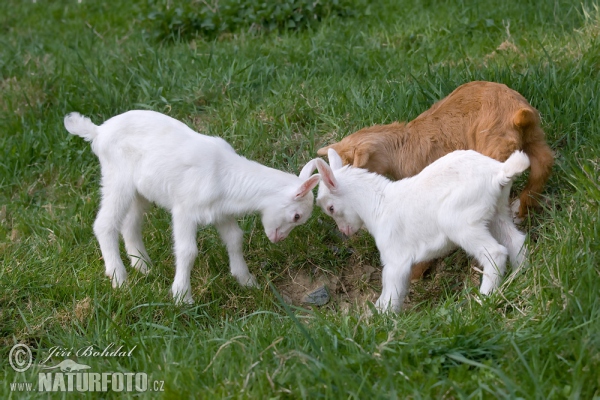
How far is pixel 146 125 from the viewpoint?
530 cm

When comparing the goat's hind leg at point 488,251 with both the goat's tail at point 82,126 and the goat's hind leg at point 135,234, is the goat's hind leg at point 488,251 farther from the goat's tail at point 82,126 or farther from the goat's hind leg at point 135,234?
the goat's tail at point 82,126

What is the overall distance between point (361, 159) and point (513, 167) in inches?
50.0

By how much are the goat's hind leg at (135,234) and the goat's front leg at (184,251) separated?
494 mm

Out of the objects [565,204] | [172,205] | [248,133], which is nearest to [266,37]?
[248,133]

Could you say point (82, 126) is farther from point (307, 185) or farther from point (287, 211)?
point (307, 185)

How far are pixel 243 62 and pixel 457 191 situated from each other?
11.6 feet

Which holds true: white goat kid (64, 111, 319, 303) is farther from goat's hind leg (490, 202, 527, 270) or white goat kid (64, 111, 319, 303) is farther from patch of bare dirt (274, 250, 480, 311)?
goat's hind leg (490, 202, 527, 270)

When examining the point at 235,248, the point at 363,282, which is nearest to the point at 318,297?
the point at 363,282

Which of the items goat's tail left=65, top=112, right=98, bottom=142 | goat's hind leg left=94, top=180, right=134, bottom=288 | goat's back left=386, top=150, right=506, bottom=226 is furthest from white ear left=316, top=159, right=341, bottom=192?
goat's tail left=65, top=112, right=98, bottom=142

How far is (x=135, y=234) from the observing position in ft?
18.3

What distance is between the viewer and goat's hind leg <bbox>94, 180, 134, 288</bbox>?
5.34m

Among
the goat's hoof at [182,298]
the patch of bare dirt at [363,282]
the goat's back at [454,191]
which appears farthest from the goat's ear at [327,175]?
the goat's hoof at [182,298]

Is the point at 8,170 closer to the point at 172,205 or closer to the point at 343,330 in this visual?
the point at 172,205

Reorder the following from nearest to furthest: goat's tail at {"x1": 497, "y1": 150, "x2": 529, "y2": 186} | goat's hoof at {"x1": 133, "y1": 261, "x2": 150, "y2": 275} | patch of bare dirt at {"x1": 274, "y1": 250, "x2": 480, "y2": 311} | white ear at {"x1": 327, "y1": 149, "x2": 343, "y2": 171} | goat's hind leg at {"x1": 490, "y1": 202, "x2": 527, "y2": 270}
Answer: goat's tail at {"x1": 497, "y1": 150, "x2": 529, "y2": 186} → goat's hind leg at {"x1": 490, "y1": 202, "x2": 527, "y2": 270} → patch of bare dirt at {"x1": 274, "y1": 250, "x2": 480, "y2": 311} → white ear at {"x1": 327, "y1": 149, "x2": 343, "y2": 171} → goat's hoof at {"x1": 133, "y1": 261, "x2": 150, "y2": 275}
